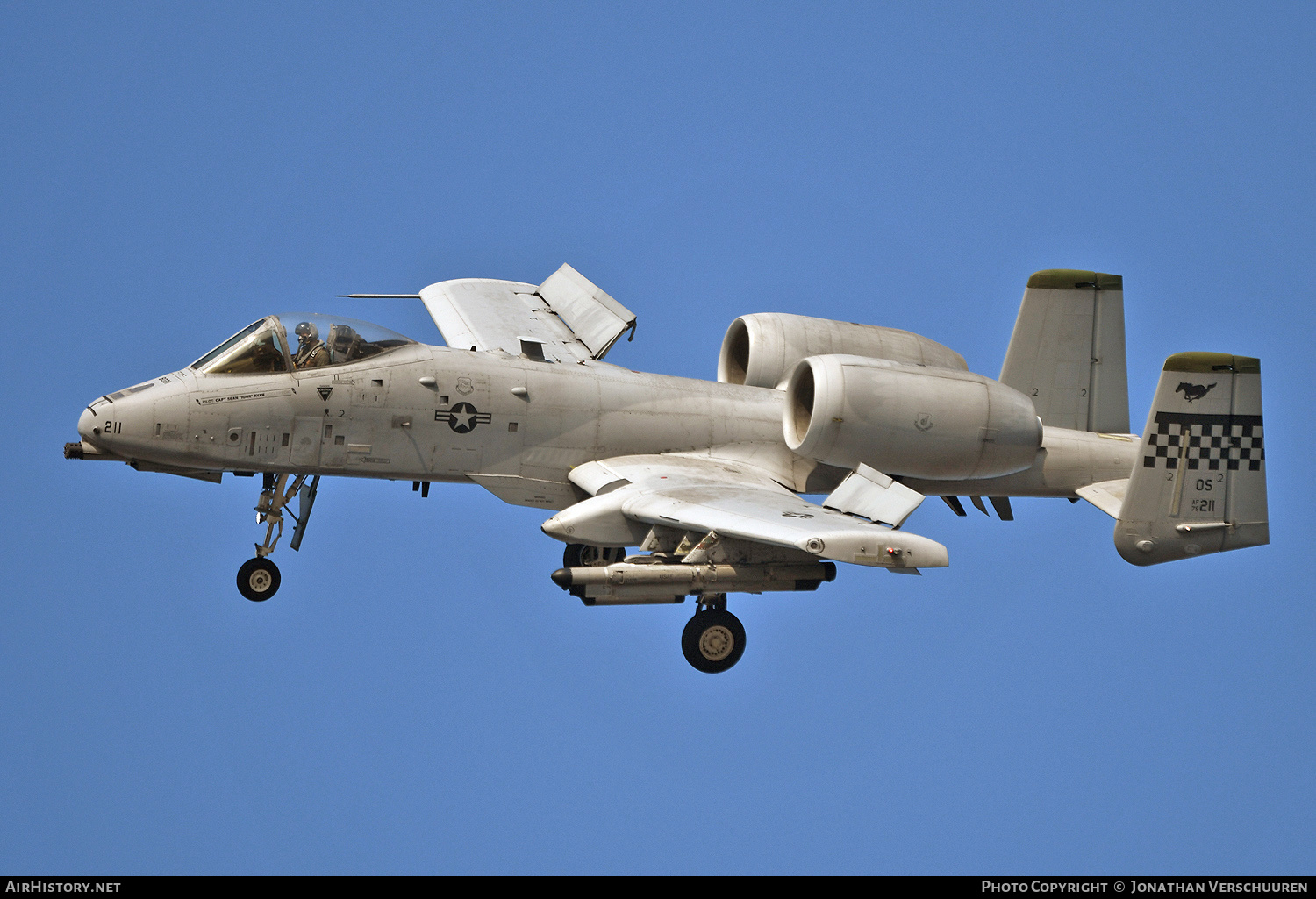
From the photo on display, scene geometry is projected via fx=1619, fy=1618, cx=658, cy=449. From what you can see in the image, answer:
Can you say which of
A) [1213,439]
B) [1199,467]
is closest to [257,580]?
[1199,467]

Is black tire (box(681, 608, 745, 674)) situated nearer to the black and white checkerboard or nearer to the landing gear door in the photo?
the landing gear door

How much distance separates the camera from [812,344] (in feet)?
62.5

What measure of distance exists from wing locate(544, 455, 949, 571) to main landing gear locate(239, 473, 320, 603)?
114 inches

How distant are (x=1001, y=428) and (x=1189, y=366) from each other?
2006 mm

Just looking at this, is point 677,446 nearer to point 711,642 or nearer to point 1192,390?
point 711,642

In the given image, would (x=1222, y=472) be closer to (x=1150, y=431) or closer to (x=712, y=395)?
(x=1150, y=431)

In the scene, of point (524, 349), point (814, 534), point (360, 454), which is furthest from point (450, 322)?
point (814, 534)

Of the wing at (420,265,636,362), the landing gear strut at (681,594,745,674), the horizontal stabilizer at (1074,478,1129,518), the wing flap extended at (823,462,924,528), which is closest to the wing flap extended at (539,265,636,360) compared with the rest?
the wing at (420,265,636,362)

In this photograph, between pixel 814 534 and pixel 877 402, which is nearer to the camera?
pixel 814 534

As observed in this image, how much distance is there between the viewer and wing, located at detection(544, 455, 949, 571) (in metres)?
14.5

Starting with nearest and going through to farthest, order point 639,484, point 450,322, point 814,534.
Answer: point 814,534, point 639,484, point 450,322

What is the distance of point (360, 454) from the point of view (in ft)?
55.4

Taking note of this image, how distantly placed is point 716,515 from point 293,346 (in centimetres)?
484

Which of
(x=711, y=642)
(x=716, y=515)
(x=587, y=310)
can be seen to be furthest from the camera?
(x=587, y=310)
